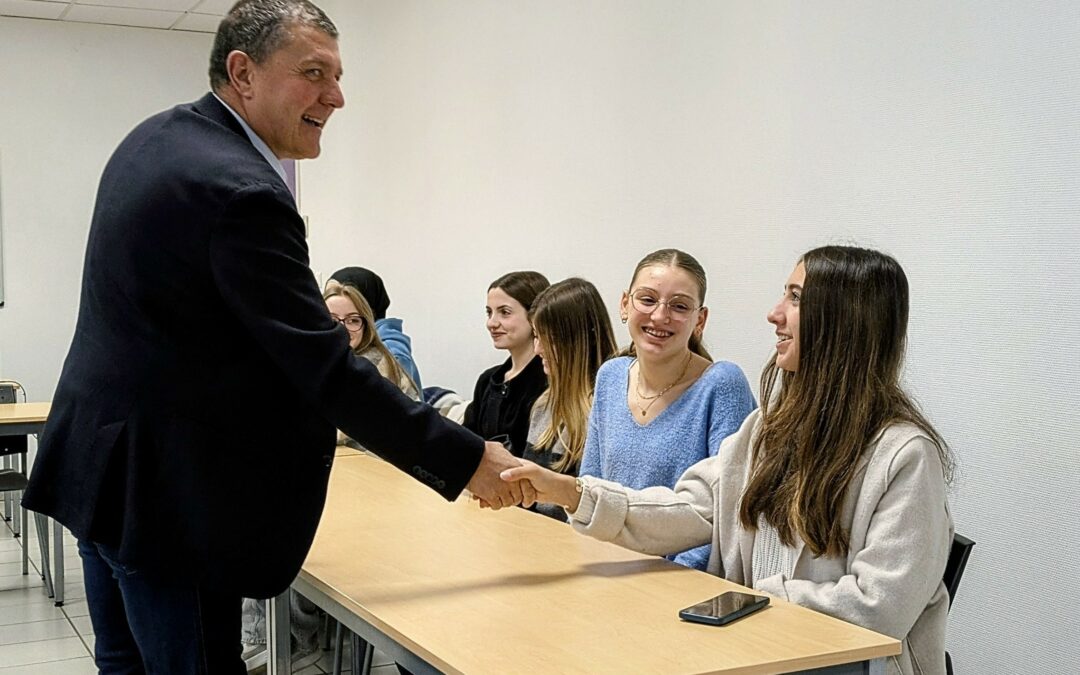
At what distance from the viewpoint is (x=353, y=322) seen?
453cm

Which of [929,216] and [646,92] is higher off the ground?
[646,92]

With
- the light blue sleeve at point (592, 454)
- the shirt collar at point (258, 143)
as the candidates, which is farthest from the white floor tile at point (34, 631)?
the shirt collar at point (258, 143)

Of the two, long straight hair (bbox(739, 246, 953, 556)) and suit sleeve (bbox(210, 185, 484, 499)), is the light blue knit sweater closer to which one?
long straight hair (bbox(739, 246, 953, 556))

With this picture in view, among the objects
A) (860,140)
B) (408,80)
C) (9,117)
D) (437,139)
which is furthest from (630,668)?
(9,117)

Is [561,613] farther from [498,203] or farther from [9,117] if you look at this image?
[9,117]

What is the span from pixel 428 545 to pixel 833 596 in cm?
81

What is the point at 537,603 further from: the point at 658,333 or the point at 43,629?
the point at 43,629

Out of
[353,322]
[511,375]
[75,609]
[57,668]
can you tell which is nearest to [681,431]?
[511,375]

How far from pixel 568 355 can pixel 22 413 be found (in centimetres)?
303

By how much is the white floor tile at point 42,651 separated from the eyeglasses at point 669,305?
2.69 metres

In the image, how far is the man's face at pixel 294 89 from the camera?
2.05 metres

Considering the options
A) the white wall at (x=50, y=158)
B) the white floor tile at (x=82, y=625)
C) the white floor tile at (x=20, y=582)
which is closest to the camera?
the white floor tile at (x=82, y=625)

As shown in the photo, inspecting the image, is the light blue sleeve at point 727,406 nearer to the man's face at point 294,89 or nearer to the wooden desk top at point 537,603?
the wooden desk top at point 537,603

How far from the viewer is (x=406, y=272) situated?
6.37 metres
